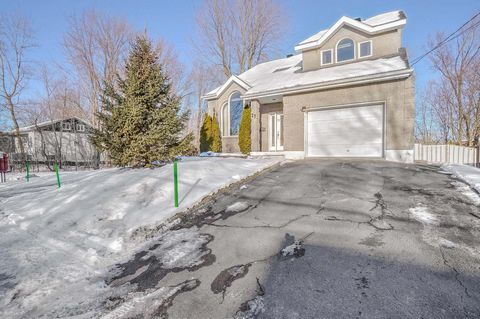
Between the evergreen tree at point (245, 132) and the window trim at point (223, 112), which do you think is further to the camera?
the window trim at point (223, 112)

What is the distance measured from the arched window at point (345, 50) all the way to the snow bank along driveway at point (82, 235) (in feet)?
27.2

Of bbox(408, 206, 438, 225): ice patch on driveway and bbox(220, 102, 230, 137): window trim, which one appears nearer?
bbox(408, 206, 438, 225): ice patch on driveway

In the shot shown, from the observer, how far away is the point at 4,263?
336 cm

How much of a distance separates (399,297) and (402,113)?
848 cm

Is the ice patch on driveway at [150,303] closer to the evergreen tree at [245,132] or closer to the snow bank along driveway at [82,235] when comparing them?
the snow bank along driveway at [82,235]

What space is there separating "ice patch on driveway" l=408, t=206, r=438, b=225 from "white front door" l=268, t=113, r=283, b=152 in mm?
8561

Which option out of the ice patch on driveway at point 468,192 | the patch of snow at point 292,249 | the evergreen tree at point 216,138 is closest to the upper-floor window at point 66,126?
the evergreen tree at point 216,138

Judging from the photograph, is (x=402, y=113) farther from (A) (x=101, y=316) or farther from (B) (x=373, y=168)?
(A) (x=101, y=316)

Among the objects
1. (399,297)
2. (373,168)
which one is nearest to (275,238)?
(399,297)

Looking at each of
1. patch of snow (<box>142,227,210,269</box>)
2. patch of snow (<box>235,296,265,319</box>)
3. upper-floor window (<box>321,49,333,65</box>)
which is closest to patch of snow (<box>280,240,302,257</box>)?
patch of snow (<box>235,296,265,319</box>)

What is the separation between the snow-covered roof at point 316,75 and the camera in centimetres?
911

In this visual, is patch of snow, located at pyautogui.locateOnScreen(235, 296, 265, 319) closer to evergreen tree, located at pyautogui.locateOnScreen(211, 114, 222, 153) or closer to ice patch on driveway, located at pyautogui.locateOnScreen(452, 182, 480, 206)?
ice patch on driveway, located at pyautogui.locateOnScreen(452, 182, 480, 206)

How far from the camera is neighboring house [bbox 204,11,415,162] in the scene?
898cm

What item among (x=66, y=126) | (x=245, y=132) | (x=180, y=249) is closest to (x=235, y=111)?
(x=245, y=132)
